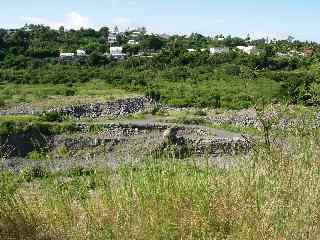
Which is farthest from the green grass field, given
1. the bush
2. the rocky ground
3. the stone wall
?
the bush

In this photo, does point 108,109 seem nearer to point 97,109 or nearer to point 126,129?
point 97,109

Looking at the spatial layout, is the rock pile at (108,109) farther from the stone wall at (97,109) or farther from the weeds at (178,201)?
the weeds at (178,201)

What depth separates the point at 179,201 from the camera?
3812 mm

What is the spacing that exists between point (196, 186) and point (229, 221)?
42 centimetres

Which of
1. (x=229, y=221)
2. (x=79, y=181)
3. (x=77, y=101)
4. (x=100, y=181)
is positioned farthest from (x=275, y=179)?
(x=77, y=101)

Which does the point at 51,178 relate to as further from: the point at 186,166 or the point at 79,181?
the point at 186,166

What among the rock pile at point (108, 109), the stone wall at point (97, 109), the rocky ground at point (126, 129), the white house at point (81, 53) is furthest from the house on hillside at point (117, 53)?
the stone wall at point (97, 109)

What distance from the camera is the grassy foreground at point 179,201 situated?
3439mm

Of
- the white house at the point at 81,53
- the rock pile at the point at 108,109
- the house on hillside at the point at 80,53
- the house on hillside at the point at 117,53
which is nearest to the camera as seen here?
the rock pile at the point at 108,109

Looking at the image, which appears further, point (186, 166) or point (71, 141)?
point (71, 141)

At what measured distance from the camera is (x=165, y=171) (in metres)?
4.05

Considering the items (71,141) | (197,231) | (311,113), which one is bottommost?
(71,141)

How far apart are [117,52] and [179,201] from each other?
82740 mm

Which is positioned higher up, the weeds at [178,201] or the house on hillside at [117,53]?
the weeds at [178,201]
